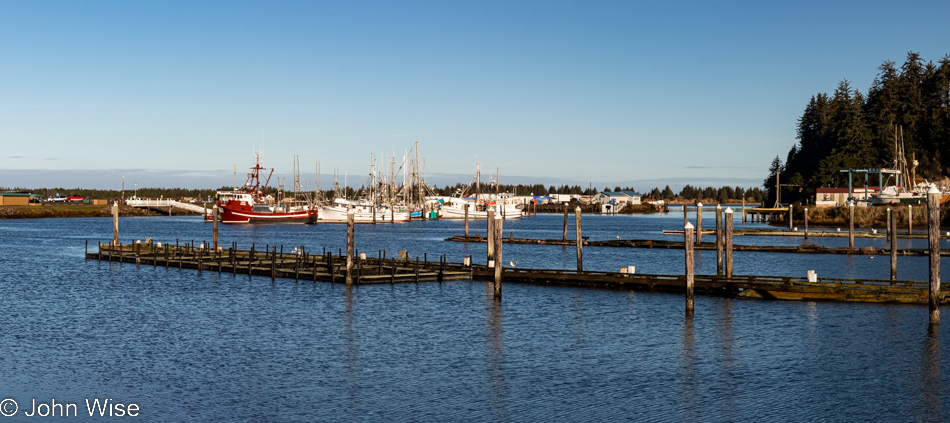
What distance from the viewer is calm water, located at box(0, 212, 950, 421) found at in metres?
23.1

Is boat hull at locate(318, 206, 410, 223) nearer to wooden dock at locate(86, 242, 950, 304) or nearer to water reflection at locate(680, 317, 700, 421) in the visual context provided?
wooden dock at locate(86, 242, 950, 304)

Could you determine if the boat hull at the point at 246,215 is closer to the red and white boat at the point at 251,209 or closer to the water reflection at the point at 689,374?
the red and white boat at the point at 251,209

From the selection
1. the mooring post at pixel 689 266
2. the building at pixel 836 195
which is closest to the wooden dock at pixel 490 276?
the mooring post at pixel 689 266

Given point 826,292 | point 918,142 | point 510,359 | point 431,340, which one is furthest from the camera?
point 918,142

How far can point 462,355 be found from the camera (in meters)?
30.0

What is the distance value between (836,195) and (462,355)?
122 metres

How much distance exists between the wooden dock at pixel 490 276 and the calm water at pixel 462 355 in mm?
1100

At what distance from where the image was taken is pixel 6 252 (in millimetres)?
86062

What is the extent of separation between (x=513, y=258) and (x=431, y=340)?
48.3 metres

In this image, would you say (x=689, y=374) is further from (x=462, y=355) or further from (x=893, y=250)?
(x=893, y=250)

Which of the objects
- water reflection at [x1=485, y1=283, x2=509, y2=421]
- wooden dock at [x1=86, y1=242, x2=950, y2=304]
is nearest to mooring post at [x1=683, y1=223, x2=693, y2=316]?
wooden dock at [x1=86, y1=242, x2=950, y2=304]

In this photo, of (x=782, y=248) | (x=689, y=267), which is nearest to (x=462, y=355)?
(x=689, y=267)

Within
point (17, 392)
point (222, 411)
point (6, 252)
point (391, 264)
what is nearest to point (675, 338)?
point (222, 411)

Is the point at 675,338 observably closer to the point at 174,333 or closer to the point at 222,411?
the point at 222,411
